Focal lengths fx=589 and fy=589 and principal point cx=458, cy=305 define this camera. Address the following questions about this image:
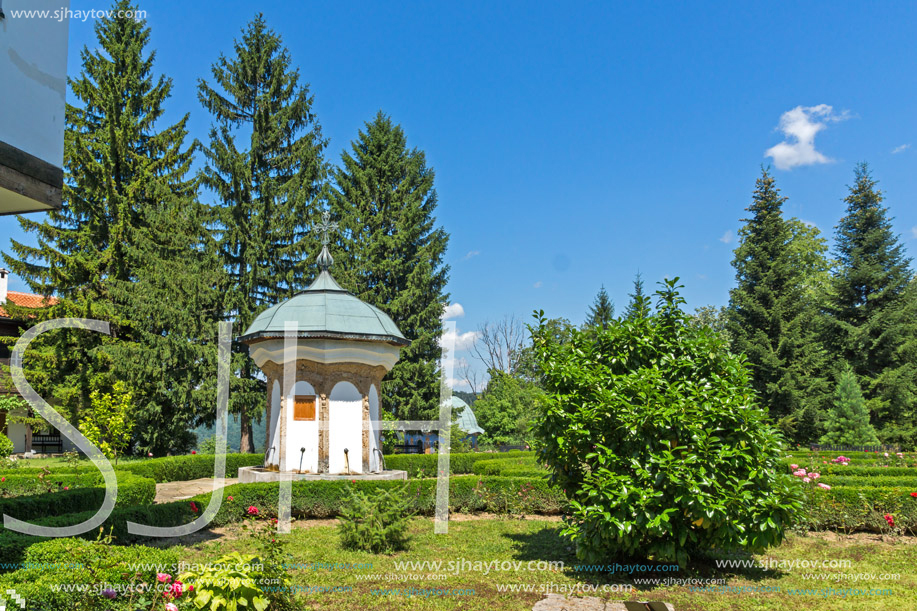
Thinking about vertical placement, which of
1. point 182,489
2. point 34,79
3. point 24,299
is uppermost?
point 24,299

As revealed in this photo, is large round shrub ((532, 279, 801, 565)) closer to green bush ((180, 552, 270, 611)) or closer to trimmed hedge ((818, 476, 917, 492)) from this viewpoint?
green bush ((180, 552, 270, 611))

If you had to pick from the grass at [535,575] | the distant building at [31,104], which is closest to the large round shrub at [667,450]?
the grass at [535,575]

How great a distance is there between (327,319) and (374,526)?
6.98 metres

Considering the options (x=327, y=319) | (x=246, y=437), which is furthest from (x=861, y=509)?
(x=246, y=437)

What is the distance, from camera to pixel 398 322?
1221 inches

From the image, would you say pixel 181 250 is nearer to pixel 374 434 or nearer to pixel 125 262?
pixel 125 262

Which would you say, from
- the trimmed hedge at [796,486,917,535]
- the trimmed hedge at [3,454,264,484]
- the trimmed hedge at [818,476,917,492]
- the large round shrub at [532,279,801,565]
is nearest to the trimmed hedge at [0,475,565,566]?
the large round shrub at [532,279,801,565]

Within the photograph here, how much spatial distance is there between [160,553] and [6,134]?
162 inches

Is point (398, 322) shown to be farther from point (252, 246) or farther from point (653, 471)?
point (653, 471)

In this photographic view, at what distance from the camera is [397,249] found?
32250mm

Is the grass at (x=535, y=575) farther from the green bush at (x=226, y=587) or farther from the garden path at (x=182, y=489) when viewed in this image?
the garden path at (x=182, y=489)

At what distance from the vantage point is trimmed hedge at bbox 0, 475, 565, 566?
10305mm

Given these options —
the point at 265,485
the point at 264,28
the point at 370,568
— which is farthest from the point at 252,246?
the point at 370,568

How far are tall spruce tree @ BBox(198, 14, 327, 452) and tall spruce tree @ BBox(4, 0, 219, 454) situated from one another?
1.45m
